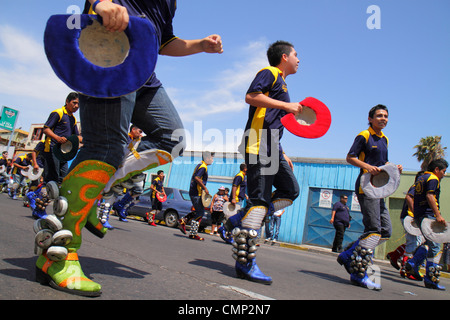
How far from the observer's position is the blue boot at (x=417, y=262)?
5.88 m

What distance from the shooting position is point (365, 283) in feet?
12.5

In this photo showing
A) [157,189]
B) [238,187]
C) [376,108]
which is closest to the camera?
[376,108]

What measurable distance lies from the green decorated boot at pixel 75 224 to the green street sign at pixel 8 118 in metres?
25.1

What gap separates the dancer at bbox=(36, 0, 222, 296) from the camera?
1.79 metres

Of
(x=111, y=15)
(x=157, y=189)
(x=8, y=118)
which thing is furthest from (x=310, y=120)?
(x=8, y=118)

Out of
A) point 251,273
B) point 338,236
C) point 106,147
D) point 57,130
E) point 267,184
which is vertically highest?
point 57,130

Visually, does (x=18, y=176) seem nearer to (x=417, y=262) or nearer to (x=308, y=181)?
(x=308, y=181)

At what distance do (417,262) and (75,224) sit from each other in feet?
19.2

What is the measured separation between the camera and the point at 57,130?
5.36 meters

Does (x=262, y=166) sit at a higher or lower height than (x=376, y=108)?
lower

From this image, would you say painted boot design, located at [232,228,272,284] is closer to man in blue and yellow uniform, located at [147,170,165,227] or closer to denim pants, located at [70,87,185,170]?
denim pants, located at [70,87,185,170]

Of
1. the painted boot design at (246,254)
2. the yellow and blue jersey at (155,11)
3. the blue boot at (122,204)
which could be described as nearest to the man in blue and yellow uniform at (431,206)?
the painted boot design at (246,254)
